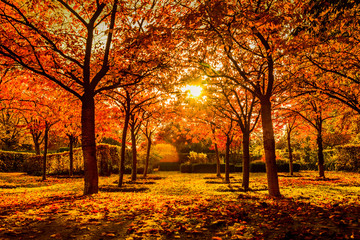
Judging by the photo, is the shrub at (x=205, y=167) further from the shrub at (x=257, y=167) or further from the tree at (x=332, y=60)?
the tree at (x=332, y=60)

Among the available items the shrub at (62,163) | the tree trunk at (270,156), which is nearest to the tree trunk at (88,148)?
the tree trunk at (270,156)

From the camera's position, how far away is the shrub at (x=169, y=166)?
34.6m

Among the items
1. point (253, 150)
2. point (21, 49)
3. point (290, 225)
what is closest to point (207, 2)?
point (290, 225)

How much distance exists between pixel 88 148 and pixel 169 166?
27202mm

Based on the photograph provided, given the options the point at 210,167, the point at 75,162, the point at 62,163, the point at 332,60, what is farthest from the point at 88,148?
the point at 210,167

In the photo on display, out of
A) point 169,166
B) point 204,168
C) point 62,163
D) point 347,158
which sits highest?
point 62,163

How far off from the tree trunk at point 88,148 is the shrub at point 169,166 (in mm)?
26573

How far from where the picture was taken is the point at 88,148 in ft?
27.2

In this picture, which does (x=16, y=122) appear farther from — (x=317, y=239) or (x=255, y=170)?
(x=317, y=239)

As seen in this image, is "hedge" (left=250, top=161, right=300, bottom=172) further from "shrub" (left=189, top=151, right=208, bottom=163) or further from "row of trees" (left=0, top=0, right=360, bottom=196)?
"row of trees" (left=0, top=0, right=360, bottom=196)

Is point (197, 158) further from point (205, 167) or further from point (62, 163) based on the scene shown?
point (62, 163)

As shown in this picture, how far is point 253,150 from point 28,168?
28677mm

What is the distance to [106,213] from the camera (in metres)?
5.31

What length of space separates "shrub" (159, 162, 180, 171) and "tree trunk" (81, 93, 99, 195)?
87.2 ft
